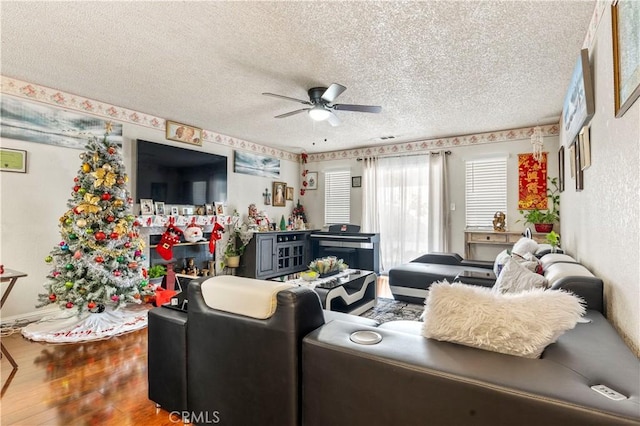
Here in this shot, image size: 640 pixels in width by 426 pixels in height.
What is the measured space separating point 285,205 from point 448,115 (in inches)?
144

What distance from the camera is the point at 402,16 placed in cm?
207

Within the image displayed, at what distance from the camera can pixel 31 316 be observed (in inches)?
129

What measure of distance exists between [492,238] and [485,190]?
828 mm

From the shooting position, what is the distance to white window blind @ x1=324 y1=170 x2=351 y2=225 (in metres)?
6.47

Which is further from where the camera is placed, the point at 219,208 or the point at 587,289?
the point at 219,208

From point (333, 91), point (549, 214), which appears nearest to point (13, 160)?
point (333, 91)

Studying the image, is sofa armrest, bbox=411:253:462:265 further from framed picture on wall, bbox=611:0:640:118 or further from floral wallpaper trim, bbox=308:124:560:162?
framed picture on wall, bbox=611:0:640:118

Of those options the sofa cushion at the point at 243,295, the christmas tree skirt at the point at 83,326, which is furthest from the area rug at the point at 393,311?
the christmas tree skirt at the point at 83,326

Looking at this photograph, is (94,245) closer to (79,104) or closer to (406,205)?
(79,104)

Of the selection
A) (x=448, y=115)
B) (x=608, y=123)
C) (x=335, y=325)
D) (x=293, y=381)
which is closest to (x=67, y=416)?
(x=293, y=381)

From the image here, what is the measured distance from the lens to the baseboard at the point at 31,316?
313cm

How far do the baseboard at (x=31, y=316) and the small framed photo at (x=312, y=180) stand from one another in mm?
4697

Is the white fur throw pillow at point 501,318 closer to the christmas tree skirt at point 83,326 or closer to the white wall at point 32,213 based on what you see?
the christmas tree skirt at point 83,326

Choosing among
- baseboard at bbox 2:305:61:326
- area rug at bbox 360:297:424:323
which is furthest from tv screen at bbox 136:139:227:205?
area rug at bbox 360:297:424:323
